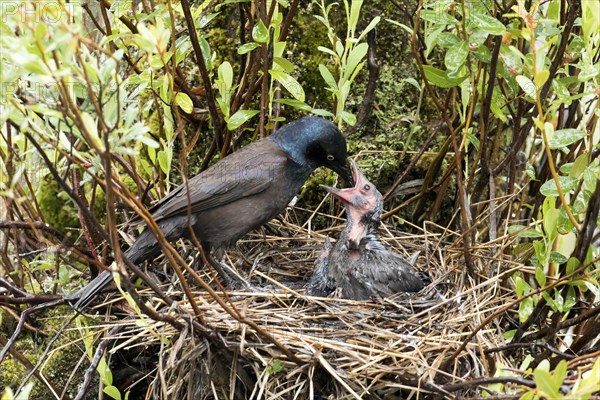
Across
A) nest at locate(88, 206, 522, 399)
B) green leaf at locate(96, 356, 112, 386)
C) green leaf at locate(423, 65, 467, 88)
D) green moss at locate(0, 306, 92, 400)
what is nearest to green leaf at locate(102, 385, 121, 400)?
green leaf at locate(96, 356, 112, 386)

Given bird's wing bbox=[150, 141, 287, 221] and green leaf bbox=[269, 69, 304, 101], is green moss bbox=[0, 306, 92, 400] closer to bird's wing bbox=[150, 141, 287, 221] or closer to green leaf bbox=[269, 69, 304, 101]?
bird's wing bbox=[150, 141, 287, 221]

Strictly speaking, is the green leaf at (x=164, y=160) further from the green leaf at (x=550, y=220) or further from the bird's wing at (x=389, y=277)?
the green leaf at (x=550, y=220)

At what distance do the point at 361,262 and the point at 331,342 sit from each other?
2.50 ft

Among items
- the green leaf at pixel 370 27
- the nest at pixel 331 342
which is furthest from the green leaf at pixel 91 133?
the green leaf at pixel 370 27

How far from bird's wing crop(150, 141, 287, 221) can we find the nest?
1.43ft

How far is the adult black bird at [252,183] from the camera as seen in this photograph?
13.0 ft

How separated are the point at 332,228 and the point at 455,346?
1.34m

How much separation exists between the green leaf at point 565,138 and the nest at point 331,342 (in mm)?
699

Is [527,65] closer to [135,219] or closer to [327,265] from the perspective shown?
[327,265]

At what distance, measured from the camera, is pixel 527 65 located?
293cm

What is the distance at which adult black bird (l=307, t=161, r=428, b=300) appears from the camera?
12.5ft

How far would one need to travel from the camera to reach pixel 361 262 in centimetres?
387

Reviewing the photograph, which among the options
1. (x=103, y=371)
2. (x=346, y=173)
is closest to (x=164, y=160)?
(x=103, y=371)

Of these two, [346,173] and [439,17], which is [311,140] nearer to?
[346,173]
